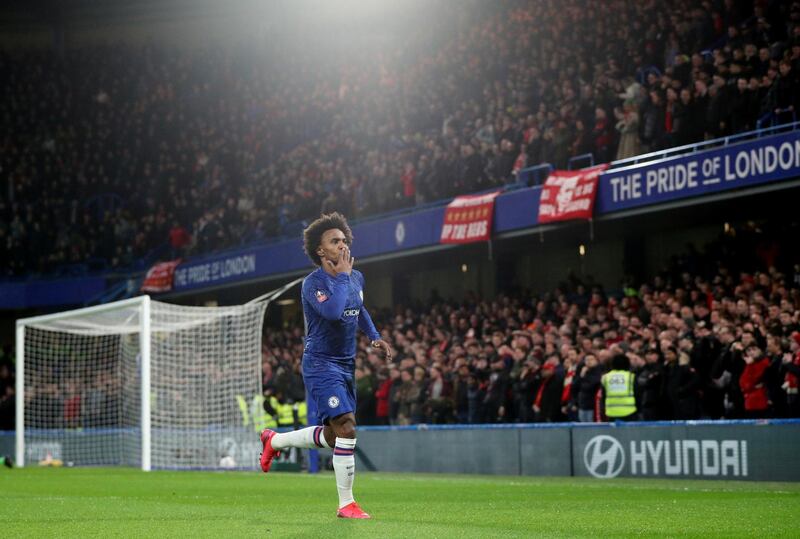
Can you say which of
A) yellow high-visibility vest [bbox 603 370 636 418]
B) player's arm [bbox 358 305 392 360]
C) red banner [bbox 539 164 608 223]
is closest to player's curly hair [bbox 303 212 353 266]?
player's arm [bbox 358 305 392 360]

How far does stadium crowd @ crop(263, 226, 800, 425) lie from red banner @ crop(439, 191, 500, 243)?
160 cm

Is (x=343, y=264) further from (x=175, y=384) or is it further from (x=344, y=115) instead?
(x=344, y=115)

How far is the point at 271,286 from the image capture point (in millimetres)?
32656

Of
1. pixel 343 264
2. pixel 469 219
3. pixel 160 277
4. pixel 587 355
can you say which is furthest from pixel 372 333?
pixel 160 277

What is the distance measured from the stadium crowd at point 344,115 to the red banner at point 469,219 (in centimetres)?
69

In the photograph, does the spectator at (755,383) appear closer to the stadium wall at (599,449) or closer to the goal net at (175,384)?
the stadium wall at (599,449)

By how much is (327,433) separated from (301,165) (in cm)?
2525

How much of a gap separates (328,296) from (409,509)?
6.58ft

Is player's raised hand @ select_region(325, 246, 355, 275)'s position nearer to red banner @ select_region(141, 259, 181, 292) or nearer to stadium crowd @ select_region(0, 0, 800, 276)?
stadium crowd @ select_region(0, 0, 800, 276)

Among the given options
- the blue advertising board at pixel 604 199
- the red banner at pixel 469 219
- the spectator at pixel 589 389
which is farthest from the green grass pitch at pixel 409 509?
the red banner at pixel 469 219

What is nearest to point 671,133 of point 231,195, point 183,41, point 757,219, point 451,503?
point 757,219

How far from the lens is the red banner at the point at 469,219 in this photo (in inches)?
939

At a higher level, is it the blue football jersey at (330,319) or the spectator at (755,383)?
the blue football jersey at (330,319)

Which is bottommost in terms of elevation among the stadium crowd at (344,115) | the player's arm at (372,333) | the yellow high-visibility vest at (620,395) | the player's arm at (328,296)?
the yellow high-visibility vest at (620,395)
